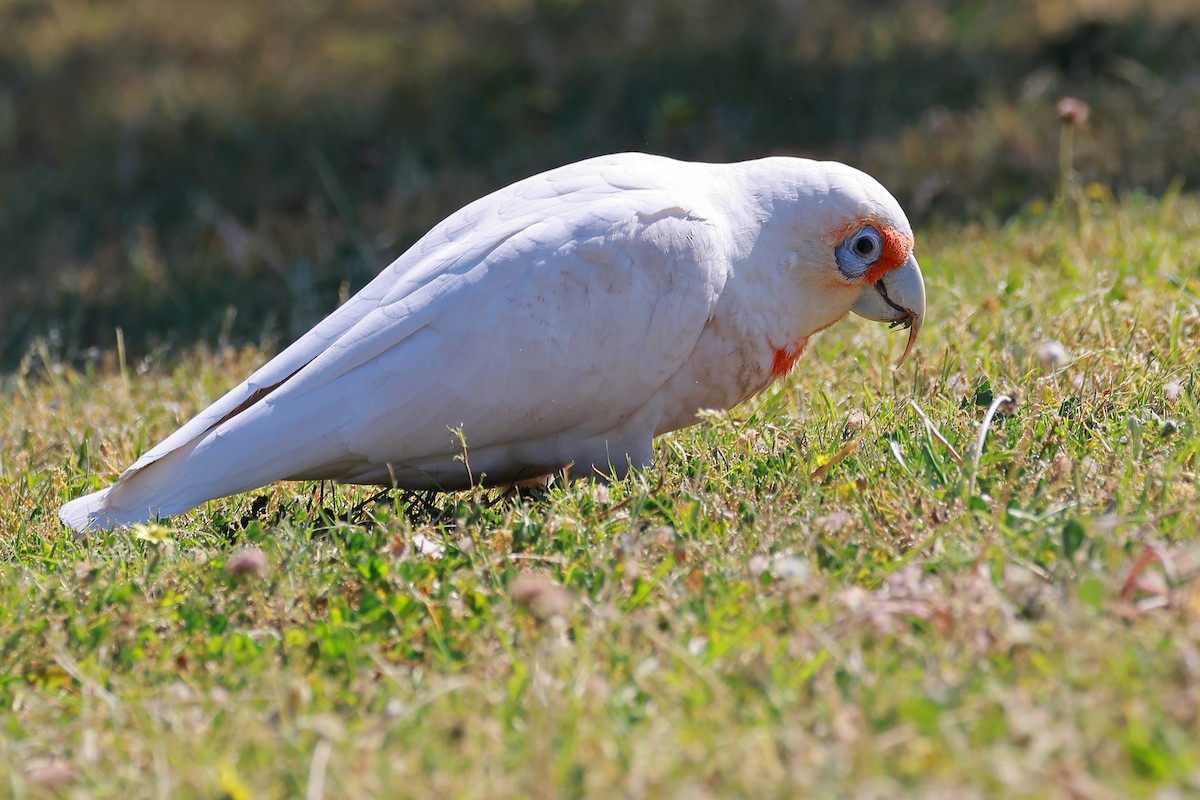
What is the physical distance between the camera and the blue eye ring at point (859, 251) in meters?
3.71

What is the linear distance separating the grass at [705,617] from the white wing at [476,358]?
17 centimetres

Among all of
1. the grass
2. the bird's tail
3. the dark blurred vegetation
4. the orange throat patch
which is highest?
the grass

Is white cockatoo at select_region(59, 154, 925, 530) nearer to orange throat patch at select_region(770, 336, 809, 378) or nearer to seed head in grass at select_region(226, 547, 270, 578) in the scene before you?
orange throat patch at select_region(770, 336, 809, 378)

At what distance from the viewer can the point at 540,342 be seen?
3.34 metres

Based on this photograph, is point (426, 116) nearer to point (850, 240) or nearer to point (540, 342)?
point (850, 240)

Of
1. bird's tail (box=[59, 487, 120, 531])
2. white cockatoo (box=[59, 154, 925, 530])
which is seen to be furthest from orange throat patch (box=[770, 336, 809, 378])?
bird's tail (box=[59, 487, 120, 531])

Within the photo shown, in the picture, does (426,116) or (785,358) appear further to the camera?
(426,116)

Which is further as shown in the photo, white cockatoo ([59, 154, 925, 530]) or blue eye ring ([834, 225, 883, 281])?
blue eye ring ([834, 225, 883, 281])

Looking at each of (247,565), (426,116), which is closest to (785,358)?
(247,565)

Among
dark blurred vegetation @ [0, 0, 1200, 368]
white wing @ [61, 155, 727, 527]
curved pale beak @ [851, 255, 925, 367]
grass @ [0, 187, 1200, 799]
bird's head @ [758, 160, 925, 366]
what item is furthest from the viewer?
dark blurred vegetation @ [0, 0, 1200, 368]

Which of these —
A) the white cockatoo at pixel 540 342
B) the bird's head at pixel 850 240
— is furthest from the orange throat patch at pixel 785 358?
the bird's head at pixel 850 240

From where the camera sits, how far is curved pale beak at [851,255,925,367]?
3805 millimetres

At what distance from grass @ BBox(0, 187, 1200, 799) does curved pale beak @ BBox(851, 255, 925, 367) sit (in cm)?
17

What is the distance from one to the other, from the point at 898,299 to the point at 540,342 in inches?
43.5
